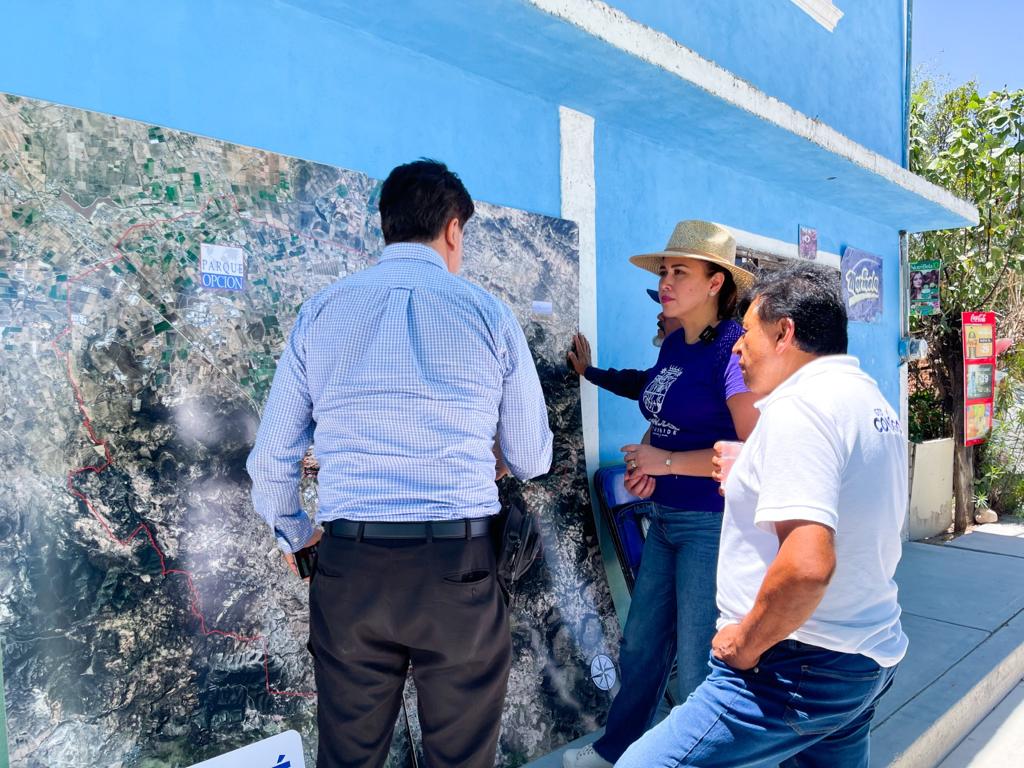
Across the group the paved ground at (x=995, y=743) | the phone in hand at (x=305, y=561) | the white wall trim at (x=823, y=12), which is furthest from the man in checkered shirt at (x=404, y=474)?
the white wall trim at (x=823, y=12)

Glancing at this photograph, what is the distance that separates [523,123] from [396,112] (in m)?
0.72

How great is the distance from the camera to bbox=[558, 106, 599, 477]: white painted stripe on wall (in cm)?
359

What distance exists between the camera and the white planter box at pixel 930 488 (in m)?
7.18

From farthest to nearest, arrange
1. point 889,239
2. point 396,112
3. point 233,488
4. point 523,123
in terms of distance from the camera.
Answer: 1. point 889,239
2. point 523,123
3. point 396,112
4. point 233,488

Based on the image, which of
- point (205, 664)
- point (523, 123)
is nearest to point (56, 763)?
point (205, 664)

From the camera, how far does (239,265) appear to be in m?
2.38

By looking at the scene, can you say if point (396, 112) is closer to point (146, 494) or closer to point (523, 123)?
point (523, 123)

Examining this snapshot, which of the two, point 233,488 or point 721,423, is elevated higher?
point 721,423

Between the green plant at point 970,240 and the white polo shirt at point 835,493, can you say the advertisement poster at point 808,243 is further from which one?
the white polo shirt at point 835,493

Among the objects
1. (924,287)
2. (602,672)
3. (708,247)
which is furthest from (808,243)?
(602,672)

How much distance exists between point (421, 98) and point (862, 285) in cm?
469

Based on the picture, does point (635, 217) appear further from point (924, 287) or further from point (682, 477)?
point (924, 287)

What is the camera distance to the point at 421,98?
299 cm

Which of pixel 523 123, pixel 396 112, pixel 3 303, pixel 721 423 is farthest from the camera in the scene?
pixel 523 123
